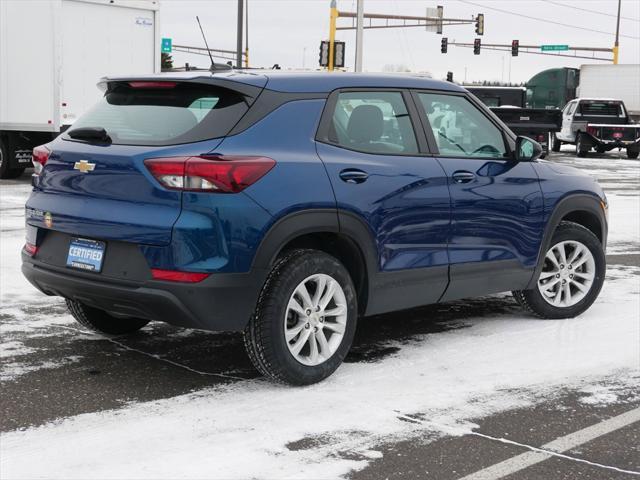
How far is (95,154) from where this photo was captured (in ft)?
16.8

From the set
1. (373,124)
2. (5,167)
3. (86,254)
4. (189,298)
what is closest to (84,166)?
(86,254)

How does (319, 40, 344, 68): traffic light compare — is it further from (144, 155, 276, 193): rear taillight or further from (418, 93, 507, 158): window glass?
(144, 155, 276, 193): rear taillight

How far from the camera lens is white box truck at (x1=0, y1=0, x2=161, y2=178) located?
17.0 metres

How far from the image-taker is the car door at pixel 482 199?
598 cm

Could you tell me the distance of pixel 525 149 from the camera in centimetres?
644

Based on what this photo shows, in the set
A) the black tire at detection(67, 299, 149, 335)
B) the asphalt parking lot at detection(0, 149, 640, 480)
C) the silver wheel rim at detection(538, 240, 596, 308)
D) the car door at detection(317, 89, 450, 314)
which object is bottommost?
the asphalt parking lot at detection(0, 149, 640, 480)

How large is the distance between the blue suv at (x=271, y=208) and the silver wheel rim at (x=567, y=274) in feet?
2.49

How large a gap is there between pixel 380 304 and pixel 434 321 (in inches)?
57.6

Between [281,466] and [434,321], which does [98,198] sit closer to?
[281,466]

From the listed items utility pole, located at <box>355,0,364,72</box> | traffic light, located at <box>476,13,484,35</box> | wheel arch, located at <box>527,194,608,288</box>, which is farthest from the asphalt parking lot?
traffic light, located at <box>476,13,484,35</box>

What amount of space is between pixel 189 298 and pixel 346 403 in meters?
0.95

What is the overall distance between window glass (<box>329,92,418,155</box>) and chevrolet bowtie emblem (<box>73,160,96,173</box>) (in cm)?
127

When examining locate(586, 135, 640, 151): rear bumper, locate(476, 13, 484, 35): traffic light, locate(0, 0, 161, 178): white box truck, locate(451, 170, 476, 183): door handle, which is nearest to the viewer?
locate(451, 170, 476, 183): door handle

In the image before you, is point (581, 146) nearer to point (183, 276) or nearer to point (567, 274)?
point (567, 274)
